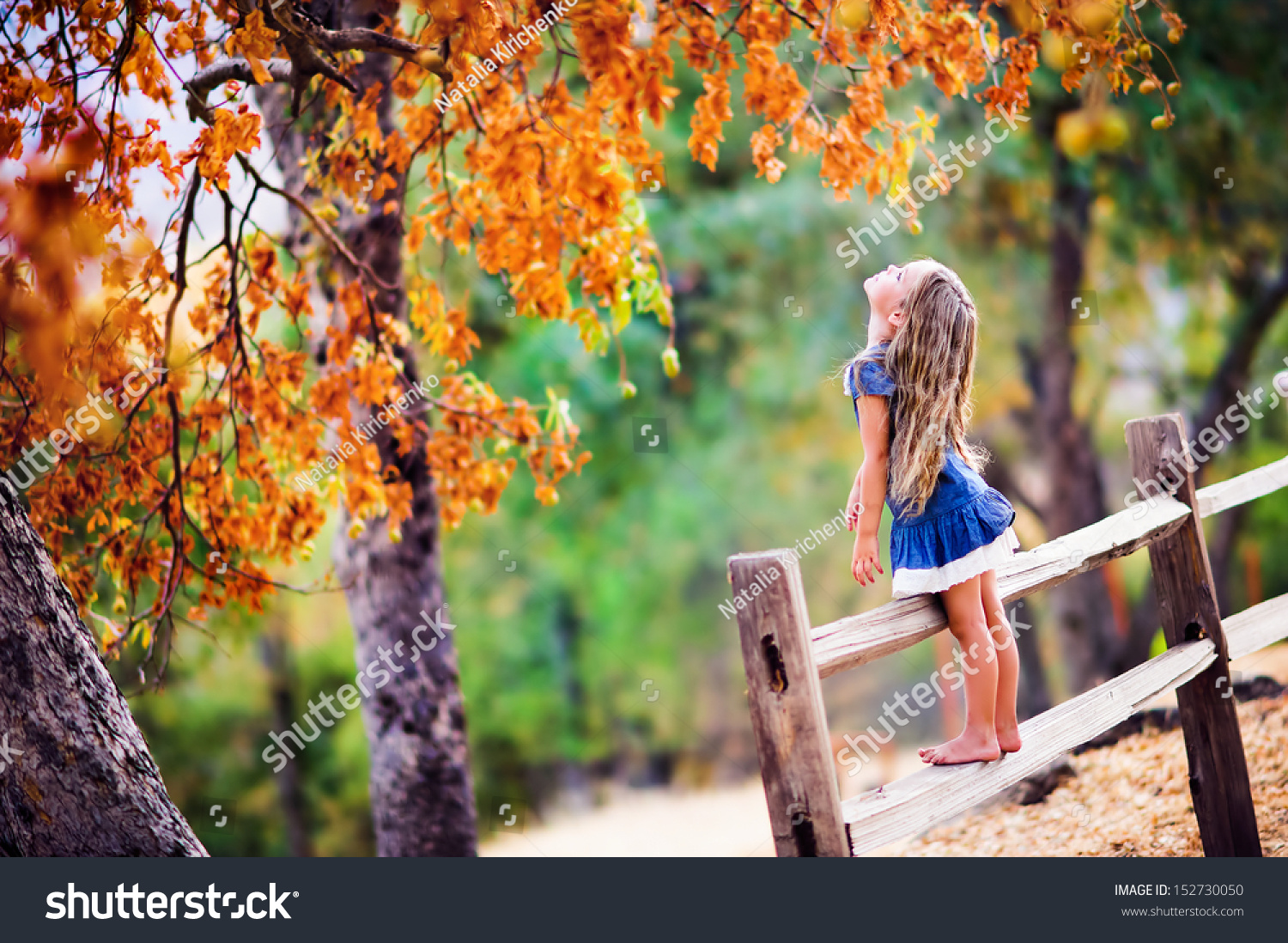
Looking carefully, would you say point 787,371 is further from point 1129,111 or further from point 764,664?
point 764,664

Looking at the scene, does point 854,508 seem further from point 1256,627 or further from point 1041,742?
point 1256,627

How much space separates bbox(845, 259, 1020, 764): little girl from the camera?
2154 mm

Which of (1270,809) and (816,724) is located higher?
(816,724)

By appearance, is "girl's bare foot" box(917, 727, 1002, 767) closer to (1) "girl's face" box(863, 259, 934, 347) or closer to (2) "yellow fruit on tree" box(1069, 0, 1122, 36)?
(1) "girl's face" box(863, 259, 934, 347)

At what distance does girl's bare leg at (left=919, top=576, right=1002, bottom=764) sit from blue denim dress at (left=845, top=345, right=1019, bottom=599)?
5cm

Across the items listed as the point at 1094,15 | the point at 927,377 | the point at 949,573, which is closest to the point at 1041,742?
the point at 949,573

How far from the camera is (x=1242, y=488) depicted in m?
3.12

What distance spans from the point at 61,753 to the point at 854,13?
2.81 metres

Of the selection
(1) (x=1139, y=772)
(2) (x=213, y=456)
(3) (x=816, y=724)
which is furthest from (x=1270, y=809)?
(2) (x=213, y=456)

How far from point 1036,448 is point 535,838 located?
5.51 meters

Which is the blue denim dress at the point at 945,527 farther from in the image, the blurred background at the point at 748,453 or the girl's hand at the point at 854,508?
the blurred background at the point at 748,453

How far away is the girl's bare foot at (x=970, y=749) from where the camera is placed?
2.18 m

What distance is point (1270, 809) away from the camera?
3.30 m
